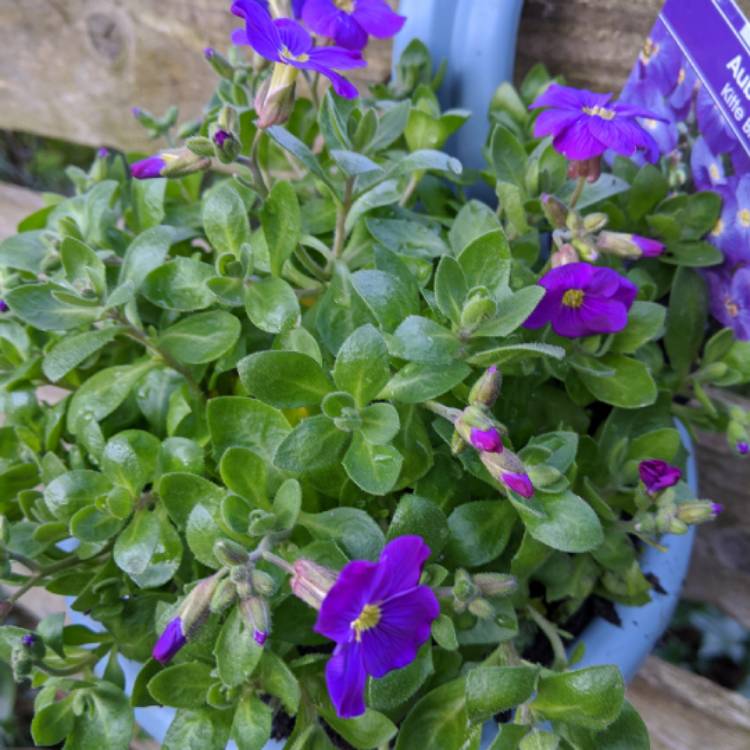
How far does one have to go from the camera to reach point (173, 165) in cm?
70

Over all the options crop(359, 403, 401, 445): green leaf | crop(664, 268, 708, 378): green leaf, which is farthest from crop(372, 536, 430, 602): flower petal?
crop(664, 268, 708, 378): green leaf

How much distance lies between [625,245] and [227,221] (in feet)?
1.10

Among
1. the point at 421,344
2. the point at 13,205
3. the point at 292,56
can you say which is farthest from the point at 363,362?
the point at 13,205

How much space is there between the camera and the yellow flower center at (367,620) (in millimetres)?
547

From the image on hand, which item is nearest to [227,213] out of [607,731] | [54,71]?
[607,731]

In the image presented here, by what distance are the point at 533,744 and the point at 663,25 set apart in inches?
25.5

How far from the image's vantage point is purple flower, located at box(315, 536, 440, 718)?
1.72ft

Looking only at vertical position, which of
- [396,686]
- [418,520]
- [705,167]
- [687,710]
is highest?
[705,167]

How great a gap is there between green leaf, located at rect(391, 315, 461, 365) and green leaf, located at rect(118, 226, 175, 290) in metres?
0.23

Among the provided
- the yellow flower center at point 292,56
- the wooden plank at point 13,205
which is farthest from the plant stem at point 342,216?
the wooden plank at point 13,205

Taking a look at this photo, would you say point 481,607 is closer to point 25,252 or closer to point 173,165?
point 173,165

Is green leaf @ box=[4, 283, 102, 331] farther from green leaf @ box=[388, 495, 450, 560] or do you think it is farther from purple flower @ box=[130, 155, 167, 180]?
green leaf @ box=[388, 495, 450, 560]

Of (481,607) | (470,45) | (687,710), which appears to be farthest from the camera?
(687,710)

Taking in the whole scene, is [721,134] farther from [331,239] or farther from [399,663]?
[399,663]
